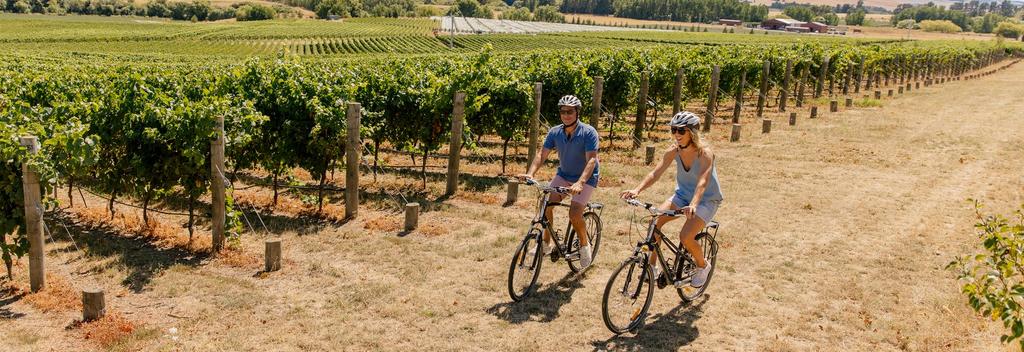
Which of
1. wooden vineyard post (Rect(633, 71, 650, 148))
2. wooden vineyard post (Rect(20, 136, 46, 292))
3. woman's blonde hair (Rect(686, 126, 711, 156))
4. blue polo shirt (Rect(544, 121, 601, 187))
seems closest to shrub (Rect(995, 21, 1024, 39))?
wooden vineyard post (Rect(633, 71, 650, 148))

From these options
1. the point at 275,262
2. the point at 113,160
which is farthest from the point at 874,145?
the point at 113,160

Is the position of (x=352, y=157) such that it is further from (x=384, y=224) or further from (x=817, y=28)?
(x=817, y=28)

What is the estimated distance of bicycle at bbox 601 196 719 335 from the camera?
701 centimetres

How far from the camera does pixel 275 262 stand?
941cm

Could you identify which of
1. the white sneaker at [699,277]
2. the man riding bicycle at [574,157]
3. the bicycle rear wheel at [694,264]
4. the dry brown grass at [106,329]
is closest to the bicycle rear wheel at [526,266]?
the man riding bicycle at [574,157]

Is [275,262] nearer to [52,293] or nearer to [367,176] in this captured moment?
[52,293]

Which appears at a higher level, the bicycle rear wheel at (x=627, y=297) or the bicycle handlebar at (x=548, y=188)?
the bicycle handlebar at (x=548, y=188)

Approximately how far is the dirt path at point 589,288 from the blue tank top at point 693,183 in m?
1.40

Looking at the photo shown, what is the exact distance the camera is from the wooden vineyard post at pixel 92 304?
7.65 m

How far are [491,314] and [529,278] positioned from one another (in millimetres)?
618

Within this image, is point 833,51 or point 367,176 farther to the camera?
point 833,51

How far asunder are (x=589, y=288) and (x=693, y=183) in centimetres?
211

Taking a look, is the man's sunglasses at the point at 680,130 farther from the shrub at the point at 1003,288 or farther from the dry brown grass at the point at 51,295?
the dry brown grass at the point at 51,295

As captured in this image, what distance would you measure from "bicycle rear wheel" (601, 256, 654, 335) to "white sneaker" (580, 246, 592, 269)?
45.4 inches
